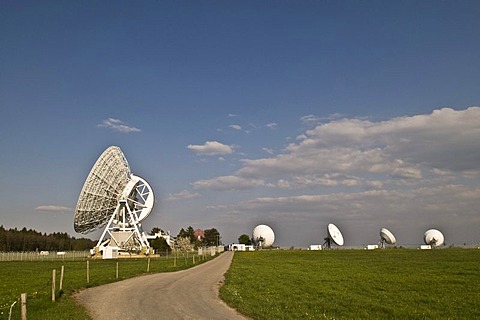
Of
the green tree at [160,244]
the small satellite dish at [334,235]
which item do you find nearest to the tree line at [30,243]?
the green tree at [160,244]

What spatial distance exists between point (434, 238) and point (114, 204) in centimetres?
9162

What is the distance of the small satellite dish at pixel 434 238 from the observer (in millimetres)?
134125

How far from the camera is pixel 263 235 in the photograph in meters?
145

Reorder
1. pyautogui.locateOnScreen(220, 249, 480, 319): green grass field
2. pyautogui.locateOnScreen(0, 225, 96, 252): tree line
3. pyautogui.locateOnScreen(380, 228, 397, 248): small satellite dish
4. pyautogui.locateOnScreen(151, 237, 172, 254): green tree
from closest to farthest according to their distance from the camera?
1. pyautogui.locateOnScreen(220, 249, 480, 319): green grass field
2. pyautogui.locateOnScreen(151, 237, 172, 254): green tree
3. pyautogui.locateOnScreen(380, 228, 397, 248): small satellite dish
4. pyautogui.locateOnScreen(0, 225, 96, 252): tree line

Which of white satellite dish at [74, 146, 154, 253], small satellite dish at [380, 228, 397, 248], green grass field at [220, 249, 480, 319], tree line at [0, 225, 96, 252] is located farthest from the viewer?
tree line at [0, 225, 96, 252]

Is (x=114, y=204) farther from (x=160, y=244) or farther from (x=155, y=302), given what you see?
(x=155, y=302)

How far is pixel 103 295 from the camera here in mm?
23312

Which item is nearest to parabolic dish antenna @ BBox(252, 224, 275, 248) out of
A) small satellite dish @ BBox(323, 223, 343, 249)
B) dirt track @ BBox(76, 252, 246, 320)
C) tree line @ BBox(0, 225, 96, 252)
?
small satellite dish @ BBox(323, 223, 343, 249)

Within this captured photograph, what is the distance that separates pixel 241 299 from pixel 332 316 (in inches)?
203

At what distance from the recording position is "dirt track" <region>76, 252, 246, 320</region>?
1695 centimetres

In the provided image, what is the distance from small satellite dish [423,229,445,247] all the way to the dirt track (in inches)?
4715

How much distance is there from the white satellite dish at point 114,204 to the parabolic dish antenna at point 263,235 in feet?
195

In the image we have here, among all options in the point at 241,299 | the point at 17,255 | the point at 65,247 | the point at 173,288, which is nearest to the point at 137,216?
the point at 17,255

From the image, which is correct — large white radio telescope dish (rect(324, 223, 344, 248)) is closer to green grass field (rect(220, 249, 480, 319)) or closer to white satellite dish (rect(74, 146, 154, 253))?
white satellite dish (rect(74, 146, 154, 253))
